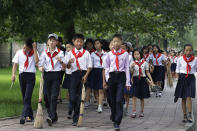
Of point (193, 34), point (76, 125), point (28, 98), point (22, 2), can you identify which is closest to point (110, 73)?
point (76, 125)

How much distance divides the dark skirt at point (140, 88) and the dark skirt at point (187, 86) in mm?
1020

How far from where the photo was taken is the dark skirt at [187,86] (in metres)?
9.65

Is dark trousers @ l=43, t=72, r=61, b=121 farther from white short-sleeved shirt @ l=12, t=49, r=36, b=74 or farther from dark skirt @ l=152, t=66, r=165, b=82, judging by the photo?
dark skirt @ l=152, t=66, r=165, b=82

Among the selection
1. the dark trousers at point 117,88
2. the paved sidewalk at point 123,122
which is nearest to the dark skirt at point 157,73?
the paved sidewalk at point 123,122

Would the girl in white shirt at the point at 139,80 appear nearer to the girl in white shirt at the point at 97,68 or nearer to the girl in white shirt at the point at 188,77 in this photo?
the girl in white shirt at the point at 188,77

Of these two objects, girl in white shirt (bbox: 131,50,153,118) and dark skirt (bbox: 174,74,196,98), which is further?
girl in white shirt (bbox: 131,50,153,118)

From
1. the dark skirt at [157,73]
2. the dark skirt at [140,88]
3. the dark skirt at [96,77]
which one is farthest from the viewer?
the dark skirt at [157,73]

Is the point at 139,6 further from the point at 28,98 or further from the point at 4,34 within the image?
the point at 28,98

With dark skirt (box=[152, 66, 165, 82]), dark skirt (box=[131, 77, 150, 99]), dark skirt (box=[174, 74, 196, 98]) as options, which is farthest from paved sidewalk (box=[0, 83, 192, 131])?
dark skirt (box=[152, 66, 165, 82])

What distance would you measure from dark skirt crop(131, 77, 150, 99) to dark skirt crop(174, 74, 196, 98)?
1020mm

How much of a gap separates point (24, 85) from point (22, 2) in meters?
2.17

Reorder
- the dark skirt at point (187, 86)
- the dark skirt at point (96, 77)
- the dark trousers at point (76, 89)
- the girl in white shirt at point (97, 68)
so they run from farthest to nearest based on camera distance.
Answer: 1. the dark skirt at point (96, 77)
2. the girl in white shirt at point (97, 68)
3. the dark skirt at point (187, 86)
4. the dark trousers at point (76, 89)

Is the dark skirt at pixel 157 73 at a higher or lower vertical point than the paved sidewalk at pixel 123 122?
higher

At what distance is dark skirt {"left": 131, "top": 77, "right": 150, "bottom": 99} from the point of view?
34.9 ft
